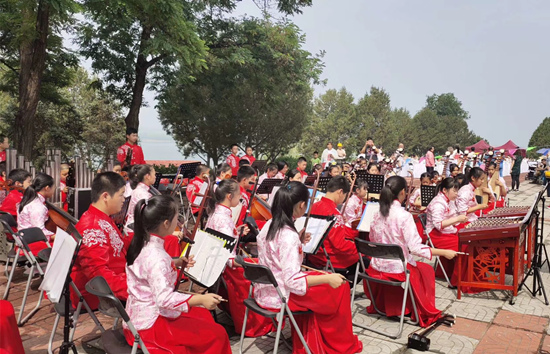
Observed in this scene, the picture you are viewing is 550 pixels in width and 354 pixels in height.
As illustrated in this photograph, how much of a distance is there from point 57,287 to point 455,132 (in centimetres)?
8070

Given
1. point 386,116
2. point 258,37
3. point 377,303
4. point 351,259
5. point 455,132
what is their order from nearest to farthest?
point 377,303
point 351,259
point 258,37
point 386,116
point 455,132

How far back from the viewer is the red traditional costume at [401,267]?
4395 millimetres

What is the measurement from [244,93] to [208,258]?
62.4 ft

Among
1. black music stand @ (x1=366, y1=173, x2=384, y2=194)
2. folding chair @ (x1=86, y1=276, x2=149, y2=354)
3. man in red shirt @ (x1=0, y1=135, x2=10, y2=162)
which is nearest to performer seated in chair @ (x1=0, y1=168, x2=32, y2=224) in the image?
man in red shirt @ (x1=0, y1=135, x2=10, y2=162)

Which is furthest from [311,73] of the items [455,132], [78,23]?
[455,132]

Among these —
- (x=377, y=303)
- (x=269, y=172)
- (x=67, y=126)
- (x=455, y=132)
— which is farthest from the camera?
(x=455, y=132)

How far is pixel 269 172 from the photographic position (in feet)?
32.7

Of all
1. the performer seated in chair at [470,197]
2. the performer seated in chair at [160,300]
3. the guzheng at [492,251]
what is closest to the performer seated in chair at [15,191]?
the performer seated in chair at [160,300]

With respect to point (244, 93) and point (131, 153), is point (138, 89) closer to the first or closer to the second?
point (131, 153)

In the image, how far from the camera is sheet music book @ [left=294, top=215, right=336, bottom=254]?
14.3 feet

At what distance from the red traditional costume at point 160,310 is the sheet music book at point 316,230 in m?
1.71

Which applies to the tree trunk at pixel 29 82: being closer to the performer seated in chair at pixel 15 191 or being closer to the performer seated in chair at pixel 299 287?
the performer seated in chair at pixel 15 191

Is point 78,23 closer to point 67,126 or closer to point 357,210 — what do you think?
point 67,126

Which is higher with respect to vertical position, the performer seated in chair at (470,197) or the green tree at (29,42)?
the green tree at (29,42)
